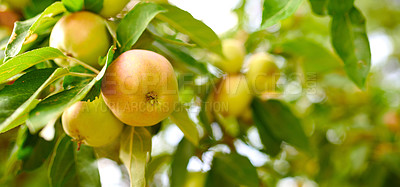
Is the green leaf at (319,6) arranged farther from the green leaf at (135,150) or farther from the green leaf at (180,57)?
the green leaf at (135,150)

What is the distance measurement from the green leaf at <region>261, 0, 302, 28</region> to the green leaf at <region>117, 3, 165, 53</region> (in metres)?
0.25

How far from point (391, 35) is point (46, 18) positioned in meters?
3.26

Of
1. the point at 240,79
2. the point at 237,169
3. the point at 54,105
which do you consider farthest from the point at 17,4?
the point at 237,169

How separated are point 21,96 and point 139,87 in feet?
0.70

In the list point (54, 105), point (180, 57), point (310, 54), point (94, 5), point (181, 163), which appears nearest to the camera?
point (54, 105)

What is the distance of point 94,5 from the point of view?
850mm

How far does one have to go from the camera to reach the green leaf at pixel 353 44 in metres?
0.99

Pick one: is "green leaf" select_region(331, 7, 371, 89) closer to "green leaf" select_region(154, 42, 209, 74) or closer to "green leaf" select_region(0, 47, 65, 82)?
"green leaf" select_region(154, 42, 209, 74)

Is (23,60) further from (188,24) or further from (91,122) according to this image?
(188,24)

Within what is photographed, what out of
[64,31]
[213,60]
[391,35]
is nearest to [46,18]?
[64,31]

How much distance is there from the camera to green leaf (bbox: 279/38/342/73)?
4.49ft

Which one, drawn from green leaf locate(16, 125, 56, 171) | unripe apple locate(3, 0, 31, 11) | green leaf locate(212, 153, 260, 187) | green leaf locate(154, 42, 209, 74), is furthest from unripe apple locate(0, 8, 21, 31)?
green leaf locate(212, 153, 260, 187)

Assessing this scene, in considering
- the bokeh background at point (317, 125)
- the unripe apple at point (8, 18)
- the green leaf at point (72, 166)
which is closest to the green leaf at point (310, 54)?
the bokeh background at point (317, 125)

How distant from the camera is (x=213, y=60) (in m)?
1.40
